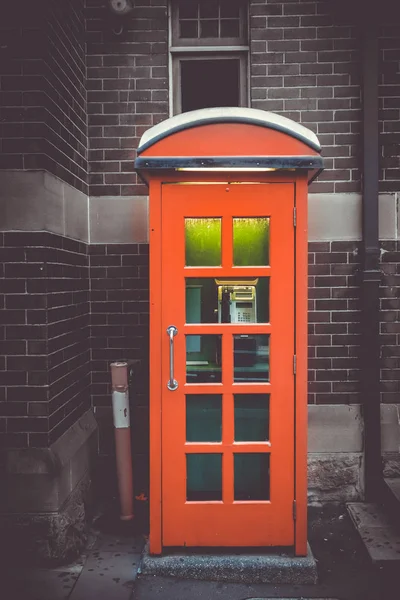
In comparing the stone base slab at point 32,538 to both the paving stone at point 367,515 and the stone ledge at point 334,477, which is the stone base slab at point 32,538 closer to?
the stone ledge at point 334,477

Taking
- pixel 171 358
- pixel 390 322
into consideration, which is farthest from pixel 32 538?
pixel 390 322

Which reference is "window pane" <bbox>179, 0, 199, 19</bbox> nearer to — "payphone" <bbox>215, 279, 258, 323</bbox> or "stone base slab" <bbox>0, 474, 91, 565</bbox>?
"payphone" <bbox>215, 279, 258, 323</bbox>

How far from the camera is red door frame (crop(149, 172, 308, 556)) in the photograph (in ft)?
11.9

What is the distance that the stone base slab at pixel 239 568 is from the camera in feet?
11.7

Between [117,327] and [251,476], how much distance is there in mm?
1942

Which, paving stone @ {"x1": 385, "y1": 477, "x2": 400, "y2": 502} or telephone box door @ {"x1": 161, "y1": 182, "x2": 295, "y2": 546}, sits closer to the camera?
telephone box door @ {"x1": 161, "y1": 182, "x2": 295, "y2": 546}

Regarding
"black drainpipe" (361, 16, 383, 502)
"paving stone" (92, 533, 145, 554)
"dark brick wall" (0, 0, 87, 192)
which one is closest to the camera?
"dark brick wall" (0, 0, 87, 192)

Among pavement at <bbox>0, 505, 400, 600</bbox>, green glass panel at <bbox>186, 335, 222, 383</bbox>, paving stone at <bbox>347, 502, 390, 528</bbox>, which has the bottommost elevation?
pavement at <bbox>0, 505, 400, 600</bbox>

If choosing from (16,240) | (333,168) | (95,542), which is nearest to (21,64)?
(16,240)

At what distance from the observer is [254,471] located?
3.75 m

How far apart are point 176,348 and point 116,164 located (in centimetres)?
212

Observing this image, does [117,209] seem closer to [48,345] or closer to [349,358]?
[48,345]

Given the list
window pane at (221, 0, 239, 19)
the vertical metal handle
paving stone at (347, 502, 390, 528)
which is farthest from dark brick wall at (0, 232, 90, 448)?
window pane at (221, 0, 239, 19)

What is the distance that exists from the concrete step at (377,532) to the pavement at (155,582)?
0.07 metres
